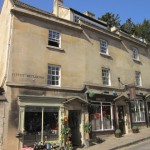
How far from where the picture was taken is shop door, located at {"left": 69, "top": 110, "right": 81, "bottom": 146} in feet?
58.2

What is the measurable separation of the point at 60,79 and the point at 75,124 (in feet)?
12.7

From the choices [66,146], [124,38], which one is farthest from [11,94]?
[124,38]

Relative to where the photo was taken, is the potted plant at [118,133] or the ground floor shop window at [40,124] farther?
the potted plant at [118,133]

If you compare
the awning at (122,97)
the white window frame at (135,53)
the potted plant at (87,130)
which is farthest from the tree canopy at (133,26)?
the potted plant at (87,130)

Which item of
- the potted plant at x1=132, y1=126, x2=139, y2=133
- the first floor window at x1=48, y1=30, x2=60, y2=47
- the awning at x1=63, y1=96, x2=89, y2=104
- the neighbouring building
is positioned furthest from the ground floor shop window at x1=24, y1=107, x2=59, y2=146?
the potted plant at x1=132, y1=126, x2=139, y2=133

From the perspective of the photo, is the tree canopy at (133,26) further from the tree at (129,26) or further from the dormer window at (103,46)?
the dormer window at (103,46)

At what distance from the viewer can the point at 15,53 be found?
15633 mm

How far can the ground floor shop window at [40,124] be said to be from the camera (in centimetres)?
1491

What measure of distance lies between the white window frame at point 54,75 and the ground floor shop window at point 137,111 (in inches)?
363

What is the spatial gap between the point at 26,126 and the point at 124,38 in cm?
1446

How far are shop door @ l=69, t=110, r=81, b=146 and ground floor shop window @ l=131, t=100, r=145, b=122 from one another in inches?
275

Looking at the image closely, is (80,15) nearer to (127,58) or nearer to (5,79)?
(127,58)

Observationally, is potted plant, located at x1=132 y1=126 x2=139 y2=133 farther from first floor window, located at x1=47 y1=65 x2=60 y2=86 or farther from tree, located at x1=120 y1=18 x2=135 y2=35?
tree, located at x1=120 y1=18 x2=135 y2=35

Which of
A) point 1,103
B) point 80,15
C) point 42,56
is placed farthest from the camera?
point 80,15
